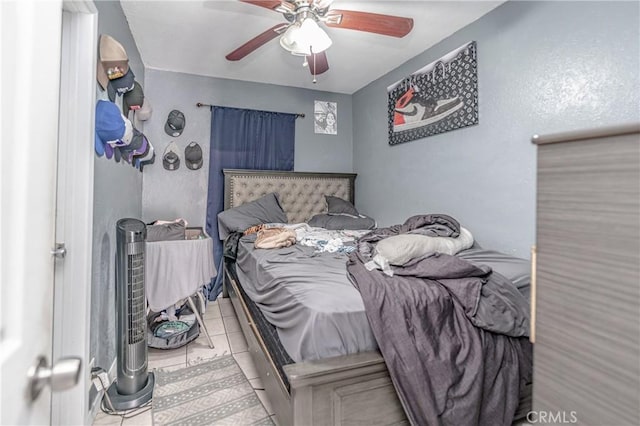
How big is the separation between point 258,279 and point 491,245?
1.80m

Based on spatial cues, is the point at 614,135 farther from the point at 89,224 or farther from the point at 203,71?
the point at 203,71

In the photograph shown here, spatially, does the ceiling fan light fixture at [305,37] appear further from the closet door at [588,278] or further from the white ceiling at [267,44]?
the closet door at [588,278]

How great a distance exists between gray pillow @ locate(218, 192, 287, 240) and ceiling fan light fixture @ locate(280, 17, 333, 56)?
5.95ft

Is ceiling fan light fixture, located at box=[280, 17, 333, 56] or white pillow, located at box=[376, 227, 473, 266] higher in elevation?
ceiling fan light fixture, located at box=[280, 17, 333, 56]

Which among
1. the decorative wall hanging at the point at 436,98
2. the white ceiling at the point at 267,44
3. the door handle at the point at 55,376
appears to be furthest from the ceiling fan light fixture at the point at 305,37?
the door handle at the point at 55,376

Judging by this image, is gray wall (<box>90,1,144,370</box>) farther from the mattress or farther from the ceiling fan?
the ceiling fan

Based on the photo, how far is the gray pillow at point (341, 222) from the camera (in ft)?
11.2

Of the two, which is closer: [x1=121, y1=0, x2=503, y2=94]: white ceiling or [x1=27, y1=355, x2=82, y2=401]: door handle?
[x1=27, y1=355, x2=82, y2=401]: door handle

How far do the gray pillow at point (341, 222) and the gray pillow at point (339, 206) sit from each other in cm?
17

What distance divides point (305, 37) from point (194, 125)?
2112 mm

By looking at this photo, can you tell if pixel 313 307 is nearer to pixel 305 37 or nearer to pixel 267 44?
pixel 305 37

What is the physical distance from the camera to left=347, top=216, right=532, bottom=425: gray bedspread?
123 centimetres

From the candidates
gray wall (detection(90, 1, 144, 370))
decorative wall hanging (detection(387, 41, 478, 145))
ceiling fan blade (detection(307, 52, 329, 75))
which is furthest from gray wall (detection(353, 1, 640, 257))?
gray wall (detection(90, 1, 144, 370))

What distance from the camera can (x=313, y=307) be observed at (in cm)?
131
